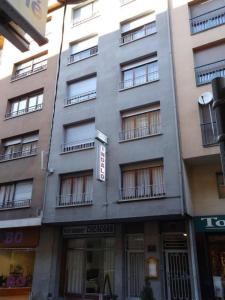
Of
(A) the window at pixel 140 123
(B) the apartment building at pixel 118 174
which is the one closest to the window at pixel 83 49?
(B) the apartment building at pixel 118 174

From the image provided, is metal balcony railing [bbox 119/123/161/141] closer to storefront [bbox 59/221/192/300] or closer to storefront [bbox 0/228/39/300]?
storefront [bbox 59/221/192/300]

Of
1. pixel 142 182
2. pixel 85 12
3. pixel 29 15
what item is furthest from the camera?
pixel 85 12

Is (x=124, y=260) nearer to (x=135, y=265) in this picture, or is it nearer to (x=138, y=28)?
(x=135, y=265)

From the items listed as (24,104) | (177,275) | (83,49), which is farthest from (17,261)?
(83,49)

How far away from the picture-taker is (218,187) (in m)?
13.6

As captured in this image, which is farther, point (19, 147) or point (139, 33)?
point (19, 147)

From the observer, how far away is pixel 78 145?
54.1ft

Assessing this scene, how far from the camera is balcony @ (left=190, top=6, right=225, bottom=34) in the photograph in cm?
1481

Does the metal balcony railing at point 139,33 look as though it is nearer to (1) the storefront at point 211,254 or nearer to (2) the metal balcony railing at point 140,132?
(2) the metal balcony railing at point 140,132

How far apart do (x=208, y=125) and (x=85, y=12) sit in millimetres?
11610

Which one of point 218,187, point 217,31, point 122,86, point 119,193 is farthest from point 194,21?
point 119,193

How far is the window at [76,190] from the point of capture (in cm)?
1513

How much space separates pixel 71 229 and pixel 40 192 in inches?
103

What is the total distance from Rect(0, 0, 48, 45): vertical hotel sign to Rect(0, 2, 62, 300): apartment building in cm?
1249
